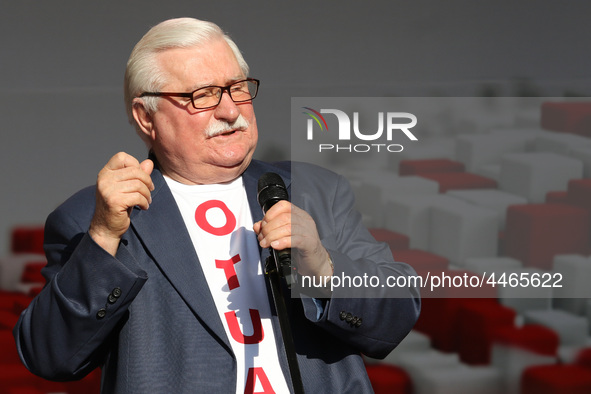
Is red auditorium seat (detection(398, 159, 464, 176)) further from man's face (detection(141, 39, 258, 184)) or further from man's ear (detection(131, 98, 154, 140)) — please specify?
man's ear (detection(131, 98, 154, 140))

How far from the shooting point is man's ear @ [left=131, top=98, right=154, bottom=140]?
1949 mm

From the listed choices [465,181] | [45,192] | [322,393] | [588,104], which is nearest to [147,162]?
[322,393]

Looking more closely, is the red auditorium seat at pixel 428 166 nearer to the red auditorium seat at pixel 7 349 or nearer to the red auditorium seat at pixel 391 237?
the red auditorium seat at pixel 391 237

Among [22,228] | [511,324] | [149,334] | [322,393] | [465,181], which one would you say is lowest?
[511,324]

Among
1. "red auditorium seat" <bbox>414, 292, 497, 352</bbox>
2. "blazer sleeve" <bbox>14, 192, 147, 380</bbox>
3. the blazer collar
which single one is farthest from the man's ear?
"red auditorium seat" <bbox>414, 292, 497, 352</bbox>

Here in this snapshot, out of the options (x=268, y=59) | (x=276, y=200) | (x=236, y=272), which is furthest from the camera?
(x=268, y=59)

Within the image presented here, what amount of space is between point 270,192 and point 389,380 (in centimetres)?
197

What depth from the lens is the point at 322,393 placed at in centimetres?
173

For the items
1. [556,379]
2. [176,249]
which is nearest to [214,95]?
[176,249]

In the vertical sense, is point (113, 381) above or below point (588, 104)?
below

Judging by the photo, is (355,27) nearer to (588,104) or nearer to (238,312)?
(588,104)

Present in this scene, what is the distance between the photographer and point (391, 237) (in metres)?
1.93

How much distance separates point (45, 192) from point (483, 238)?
215 cm

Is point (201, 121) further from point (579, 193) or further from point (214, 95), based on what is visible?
point (579, 193)
